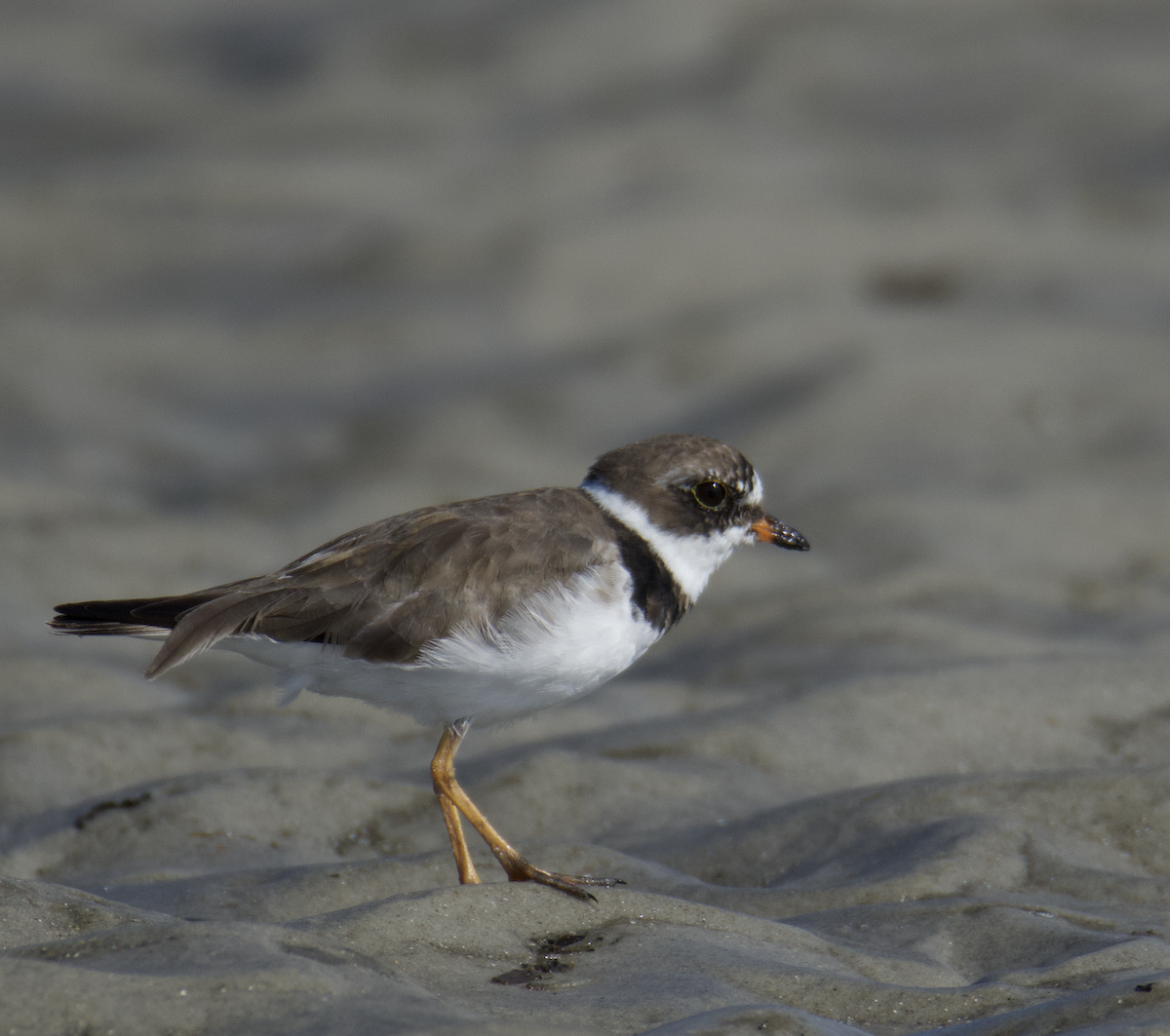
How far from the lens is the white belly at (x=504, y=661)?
4305mm

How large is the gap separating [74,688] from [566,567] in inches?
99.9

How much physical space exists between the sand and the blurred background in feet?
0.12

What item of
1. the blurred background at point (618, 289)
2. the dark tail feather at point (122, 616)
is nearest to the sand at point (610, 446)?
the blurred background at point (618, 289)

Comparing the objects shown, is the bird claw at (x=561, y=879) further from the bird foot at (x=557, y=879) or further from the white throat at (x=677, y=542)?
the white throat at (x=677, y=542)

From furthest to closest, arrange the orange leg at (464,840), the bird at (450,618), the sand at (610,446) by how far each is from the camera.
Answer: the bird at (450,618) → the orange leg at (464,840) → the sand at (610,446)

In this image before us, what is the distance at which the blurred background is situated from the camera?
7434mm

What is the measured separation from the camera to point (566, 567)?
4.46 m

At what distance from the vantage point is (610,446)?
863cm

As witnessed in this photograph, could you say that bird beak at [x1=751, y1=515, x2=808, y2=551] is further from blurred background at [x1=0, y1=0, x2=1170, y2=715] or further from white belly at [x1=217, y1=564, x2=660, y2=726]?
blurred background at [x1=0, y1=0, x2=1170, y2=715]

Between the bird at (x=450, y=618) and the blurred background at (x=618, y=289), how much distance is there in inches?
71.1

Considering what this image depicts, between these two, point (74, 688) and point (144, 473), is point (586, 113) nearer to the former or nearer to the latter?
point (144, 473)

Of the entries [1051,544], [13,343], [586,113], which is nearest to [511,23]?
[586,113]

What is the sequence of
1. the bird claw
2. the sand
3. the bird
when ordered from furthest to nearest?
the bird < the bird claw < the sand

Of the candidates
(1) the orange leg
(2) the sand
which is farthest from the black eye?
(1) the orange leg
